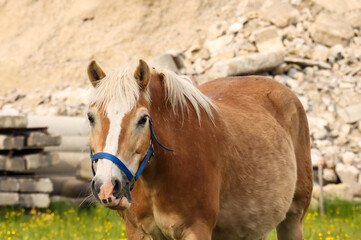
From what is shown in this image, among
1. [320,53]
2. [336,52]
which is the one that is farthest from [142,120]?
[336,52]

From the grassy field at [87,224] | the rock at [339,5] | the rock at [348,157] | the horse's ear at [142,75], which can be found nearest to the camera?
the horse's ear at [142,75]

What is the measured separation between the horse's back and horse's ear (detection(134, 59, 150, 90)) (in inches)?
39.0

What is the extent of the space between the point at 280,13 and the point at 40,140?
10373mm

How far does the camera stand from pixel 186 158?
3.74 m

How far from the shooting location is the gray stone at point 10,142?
26.6 ft

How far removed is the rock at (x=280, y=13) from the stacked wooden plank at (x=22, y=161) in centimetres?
931

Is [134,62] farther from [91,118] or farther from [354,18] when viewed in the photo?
[354,18]

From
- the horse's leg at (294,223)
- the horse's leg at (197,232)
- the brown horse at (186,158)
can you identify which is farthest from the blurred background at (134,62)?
the horse's leg at (197,232)

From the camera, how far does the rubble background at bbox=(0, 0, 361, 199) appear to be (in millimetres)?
13375

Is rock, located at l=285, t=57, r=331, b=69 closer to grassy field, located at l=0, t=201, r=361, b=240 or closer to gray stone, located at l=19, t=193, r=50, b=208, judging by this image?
grassy field, located at l=0, t=201, r=361, b=240

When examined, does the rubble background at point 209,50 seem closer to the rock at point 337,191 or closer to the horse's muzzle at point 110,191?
the rock at point 337,191

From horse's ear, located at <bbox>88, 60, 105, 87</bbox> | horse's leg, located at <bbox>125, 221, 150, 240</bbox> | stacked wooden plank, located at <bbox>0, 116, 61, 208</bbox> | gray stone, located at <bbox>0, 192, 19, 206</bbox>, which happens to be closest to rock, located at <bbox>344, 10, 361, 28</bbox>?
stacked wooden plank, located at <bbox>0, 116, 61, 208</bbox>

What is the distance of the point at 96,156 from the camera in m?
3.26

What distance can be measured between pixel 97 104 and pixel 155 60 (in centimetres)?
1096
